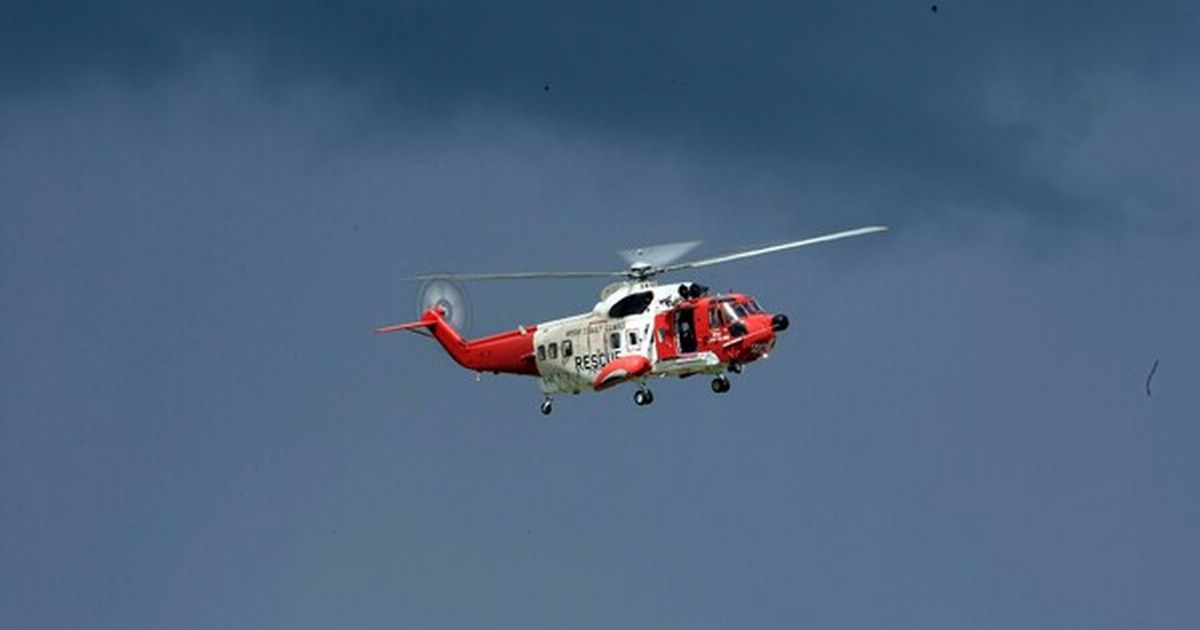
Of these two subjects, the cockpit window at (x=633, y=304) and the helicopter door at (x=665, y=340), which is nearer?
the helicopter door at (x=665, y=340)

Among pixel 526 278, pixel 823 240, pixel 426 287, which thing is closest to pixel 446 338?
pixel 426 287

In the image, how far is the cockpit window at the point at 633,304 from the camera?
5236 inches

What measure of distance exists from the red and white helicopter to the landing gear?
0.03m

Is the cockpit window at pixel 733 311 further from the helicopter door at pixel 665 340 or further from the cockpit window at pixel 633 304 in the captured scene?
the cockpit window at pixel 633 304

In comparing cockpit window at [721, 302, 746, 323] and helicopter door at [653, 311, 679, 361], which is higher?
cockpit window at [721, 302, 746, 323]

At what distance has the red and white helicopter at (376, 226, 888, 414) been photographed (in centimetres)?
13012

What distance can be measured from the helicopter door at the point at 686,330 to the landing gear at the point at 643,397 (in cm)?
225

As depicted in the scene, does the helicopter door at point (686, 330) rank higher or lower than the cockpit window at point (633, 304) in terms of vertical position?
lower

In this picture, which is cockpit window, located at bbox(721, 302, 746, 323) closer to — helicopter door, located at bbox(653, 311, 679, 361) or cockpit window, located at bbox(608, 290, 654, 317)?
helicopter door, located at bbox(653, 311, 679, 361)

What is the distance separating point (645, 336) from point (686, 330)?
1.88m

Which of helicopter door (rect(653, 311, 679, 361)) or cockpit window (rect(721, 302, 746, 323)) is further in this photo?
helicopter door (rect(653, 311, 679, 361))

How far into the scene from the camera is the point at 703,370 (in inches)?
5157

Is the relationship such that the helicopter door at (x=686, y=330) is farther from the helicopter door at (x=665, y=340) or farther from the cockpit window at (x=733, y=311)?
the cockpit window at (x=733, y=311)

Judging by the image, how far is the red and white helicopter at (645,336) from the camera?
13012 centimetres
